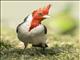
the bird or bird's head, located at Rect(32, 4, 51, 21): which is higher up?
bird's head, located at Rect(32, 4, 51, 21)

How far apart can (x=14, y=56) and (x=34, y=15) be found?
1.85 feet

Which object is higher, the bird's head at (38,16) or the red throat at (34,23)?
the bird's head at (38,16)

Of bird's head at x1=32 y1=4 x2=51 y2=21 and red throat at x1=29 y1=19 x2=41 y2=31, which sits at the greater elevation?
bird's head at x1=32 y1=4 x2=51 y2=21

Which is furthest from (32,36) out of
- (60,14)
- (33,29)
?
(60,14)

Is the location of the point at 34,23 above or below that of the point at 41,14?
below

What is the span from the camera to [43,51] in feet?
21.6

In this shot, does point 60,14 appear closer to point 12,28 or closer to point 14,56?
point 12,28

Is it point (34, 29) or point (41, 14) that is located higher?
point (41, 14)

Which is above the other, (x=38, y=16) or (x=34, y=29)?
(x=38, y=16)

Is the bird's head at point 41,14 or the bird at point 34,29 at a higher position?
the bird's head at point 41,14

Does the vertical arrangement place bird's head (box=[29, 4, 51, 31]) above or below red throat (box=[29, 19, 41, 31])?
above

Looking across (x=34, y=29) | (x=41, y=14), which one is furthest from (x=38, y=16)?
(x=34, y=29)

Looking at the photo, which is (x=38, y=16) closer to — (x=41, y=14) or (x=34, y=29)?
(x=41, y=14)

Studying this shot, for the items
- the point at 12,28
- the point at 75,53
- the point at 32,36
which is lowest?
the point at 12,28
